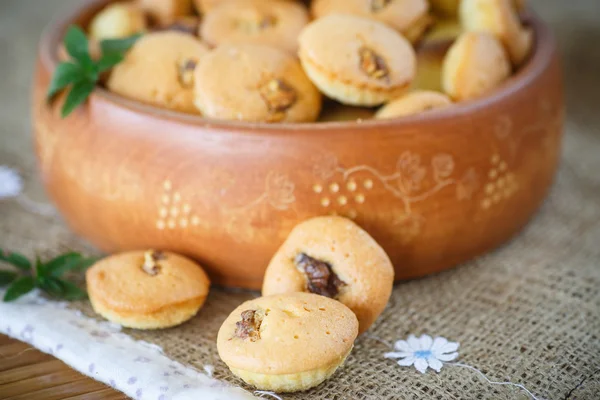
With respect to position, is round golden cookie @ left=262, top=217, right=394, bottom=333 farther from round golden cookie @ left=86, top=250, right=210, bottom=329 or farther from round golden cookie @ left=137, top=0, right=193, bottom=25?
round golden cookie @ left=137, top=0, right=193, bottom=25

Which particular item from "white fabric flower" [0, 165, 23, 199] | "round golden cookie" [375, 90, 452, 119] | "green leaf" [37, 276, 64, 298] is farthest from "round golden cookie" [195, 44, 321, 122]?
"white fabric flower" [0, 165, 23, 199]

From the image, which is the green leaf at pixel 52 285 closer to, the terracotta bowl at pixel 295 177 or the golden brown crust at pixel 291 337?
the terracotta bowl at pixel 295 177

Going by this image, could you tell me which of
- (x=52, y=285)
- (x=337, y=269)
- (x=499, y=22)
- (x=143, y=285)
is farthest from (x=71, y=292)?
(x=499, y=22)

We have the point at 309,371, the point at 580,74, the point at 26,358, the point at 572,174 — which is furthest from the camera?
the point at 580,74

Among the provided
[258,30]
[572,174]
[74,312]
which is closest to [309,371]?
[74,312]

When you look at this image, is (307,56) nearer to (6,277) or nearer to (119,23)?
(119,23)

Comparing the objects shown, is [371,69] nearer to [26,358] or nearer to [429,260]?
[429,260]
